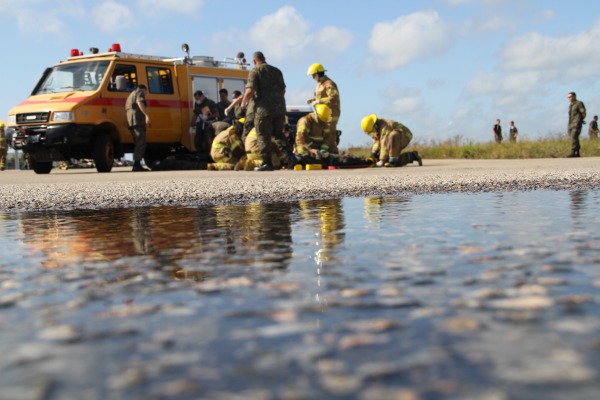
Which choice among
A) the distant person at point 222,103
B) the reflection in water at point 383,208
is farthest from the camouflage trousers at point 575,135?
the reflection in water at point 383,208

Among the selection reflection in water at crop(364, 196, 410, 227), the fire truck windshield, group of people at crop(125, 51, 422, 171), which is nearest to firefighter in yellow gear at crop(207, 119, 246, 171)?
group of people at crop(125, 51, 422, 171)

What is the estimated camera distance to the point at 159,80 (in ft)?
49.8

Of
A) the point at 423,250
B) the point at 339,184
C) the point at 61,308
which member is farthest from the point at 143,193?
the point at 61,308

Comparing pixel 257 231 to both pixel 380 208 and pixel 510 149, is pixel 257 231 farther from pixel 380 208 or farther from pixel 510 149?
pixel 510 149

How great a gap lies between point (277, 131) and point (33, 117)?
472cm

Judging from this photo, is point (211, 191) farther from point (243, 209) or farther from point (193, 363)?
point (193, 363)

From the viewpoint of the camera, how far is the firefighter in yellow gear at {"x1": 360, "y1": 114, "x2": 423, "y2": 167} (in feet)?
44.5

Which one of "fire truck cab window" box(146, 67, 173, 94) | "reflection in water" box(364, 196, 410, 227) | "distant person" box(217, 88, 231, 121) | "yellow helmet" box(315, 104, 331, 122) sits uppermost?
"fire truck cab window" box(146, 67, 173, 94)

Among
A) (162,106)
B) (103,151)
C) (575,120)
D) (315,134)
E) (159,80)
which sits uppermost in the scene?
(159,80)

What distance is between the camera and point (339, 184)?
8.03 meters

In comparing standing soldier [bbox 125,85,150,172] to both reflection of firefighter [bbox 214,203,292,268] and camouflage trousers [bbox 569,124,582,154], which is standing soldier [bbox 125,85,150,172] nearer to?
reflection of firefighter [bbox 214,203,292,268]

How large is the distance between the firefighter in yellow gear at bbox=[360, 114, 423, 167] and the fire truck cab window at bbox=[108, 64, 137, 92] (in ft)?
15.0

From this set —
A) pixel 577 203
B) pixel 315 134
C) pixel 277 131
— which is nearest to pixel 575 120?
pixel 315 134

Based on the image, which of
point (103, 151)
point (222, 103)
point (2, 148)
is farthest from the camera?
point (2, 148)
